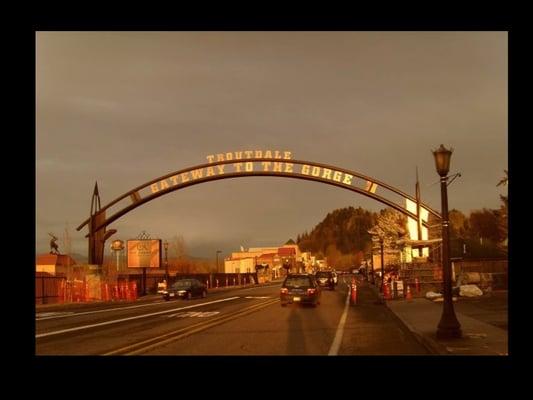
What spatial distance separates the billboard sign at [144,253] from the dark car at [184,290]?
559 inches

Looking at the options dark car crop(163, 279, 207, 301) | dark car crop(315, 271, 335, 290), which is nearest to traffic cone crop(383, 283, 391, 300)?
dark car crop(163, 279, 207, 301)

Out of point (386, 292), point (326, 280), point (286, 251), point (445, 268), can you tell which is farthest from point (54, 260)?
point (286, 251)

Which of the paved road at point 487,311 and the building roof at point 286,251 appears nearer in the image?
the paved road at point 487,311

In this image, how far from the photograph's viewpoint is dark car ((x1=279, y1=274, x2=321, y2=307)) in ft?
99.2

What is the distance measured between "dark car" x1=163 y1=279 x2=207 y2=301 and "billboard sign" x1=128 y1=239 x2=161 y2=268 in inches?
559

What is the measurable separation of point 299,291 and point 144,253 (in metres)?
30.3

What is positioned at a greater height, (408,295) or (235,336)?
(235,336)

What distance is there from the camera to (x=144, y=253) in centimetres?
5747

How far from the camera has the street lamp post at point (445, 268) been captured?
14.7 metres

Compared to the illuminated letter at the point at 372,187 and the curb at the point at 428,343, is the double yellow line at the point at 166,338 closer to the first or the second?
the curb at the point at 428,343

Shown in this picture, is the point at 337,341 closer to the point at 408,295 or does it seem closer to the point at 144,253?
the point at 408,295

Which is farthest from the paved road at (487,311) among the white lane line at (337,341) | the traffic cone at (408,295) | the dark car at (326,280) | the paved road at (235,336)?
the dark car at (326,280)

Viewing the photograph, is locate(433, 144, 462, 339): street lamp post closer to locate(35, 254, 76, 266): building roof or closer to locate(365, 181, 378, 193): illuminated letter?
locate(365, 181, 378, 193): illuminated letter
